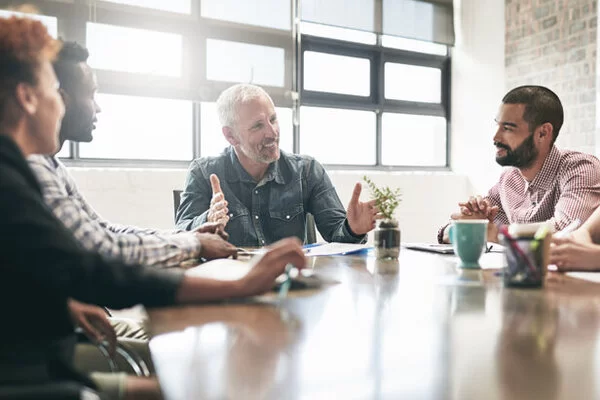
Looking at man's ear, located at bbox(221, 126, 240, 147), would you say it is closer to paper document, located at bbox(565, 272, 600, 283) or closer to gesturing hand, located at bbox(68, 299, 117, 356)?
gesturing hand, located at bbox(68, 299, 117, 356)

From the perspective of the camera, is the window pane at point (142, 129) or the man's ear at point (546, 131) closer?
the man's ear at point (546, 131)

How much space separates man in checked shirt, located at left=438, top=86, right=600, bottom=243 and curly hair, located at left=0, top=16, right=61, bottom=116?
1735mm

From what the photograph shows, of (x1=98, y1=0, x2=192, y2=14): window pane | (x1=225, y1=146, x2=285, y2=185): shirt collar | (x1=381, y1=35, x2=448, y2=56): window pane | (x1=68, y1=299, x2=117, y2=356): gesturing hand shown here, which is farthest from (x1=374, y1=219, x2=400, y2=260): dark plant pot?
(x1=381, y1=35, x2=448, y2=56): window pane

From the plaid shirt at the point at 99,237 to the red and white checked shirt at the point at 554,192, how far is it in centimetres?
145

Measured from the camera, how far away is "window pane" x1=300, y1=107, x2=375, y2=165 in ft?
16.1

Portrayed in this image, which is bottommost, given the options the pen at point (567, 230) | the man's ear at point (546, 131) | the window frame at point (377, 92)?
the pen at point (567, 230)

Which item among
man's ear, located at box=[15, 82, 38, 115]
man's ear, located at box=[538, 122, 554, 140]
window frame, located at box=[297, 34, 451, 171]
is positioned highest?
window frame, located at box=[297, 34, 451, 171]

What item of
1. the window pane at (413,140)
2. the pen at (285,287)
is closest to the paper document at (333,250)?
the pen at (285,287)

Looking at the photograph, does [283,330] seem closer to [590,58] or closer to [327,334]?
[327,334]

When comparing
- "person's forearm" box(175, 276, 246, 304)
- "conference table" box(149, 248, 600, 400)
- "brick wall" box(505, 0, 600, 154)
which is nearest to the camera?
"conference table" box(149, 248, 600, 400)

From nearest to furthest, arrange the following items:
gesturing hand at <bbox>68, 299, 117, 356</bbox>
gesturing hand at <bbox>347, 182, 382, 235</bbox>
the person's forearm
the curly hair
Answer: the curly hair < the person's forearm < gesturing hand at <bbox>68, 299, 117, 356</bbox> < gesturing hand at <bbox>347, 182, 382, 235</bbox>

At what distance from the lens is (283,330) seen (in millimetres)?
768

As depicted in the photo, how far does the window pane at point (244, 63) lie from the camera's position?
14.3ft

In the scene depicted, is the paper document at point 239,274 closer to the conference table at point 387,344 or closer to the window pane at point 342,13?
the conference table at point 387,344
